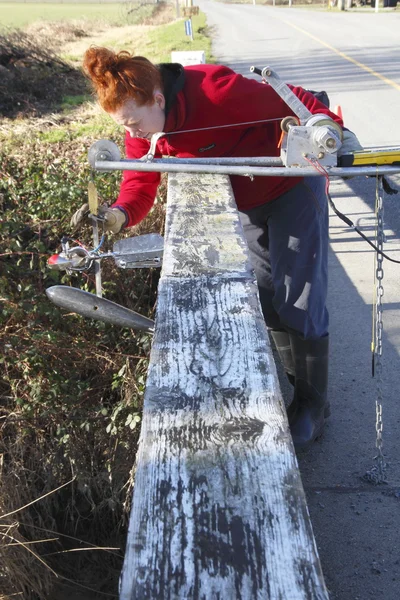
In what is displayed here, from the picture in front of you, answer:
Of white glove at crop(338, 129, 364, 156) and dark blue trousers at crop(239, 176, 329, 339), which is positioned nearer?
white glove at crop(338, 129, 364, 156)

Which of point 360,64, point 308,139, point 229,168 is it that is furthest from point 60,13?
point 308,139

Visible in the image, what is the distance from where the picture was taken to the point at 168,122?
9.65 feet

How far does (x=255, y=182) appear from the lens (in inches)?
122

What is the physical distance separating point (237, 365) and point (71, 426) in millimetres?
2167

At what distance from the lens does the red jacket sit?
9.61 ft

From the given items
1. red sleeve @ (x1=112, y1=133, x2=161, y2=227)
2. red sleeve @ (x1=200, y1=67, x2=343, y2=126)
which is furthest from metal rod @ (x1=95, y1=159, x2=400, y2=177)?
red sleeve @ (x1=112, y1=133, x2=161, y2=227)

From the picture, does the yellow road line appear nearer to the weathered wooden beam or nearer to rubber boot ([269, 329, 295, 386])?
rubber boot ([269, 329, 295, 386])

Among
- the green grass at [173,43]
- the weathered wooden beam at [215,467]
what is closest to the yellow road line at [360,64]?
the green grass at [173,43]

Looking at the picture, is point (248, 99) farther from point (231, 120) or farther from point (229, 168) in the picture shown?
point (229, 168)

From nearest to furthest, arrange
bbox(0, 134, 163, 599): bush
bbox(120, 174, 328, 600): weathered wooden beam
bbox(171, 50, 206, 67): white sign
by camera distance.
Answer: bbox(120, 174, 328, 600): weathered wooden beam < bbox(0, 134, 163, 599): bush < bbox(171, 50, 206, 67): white sign

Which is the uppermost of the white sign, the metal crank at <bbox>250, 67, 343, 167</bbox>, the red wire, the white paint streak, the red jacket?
the white sign

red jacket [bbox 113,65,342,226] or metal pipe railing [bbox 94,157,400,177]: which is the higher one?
red jacket [bbox 113,65,342,226]

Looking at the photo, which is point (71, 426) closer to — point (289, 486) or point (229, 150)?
point (229, 150)

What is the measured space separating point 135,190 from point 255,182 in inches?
23.5
